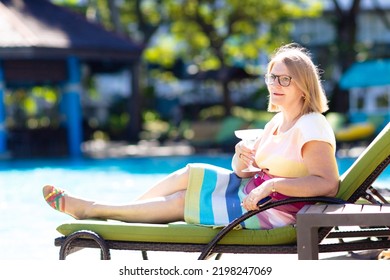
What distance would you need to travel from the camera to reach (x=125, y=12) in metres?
28.0

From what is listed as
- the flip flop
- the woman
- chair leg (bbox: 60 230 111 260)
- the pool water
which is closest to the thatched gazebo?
the pool water

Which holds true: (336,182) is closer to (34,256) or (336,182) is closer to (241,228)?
(241,228)

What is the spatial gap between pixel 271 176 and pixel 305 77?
0.51 metres

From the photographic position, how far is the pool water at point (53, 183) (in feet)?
22.3

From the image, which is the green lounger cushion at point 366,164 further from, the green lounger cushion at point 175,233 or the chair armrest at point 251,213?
the green lounger cushion at point 175,233

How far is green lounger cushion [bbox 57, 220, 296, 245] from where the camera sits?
3.74 m

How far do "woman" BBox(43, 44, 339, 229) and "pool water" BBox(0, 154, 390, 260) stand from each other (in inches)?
78.0

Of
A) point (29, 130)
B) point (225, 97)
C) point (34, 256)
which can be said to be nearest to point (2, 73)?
point (29, 130)

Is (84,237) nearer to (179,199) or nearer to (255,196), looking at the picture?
(179,199)

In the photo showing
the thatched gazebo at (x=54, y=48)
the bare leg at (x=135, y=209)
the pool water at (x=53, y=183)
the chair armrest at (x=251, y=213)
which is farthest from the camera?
the thatched gazebo at (x=54, y=48)

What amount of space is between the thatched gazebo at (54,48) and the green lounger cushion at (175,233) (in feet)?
48.8

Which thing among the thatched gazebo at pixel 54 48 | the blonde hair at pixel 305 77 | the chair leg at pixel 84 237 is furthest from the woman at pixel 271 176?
the thatched gazebo at pixel 54 48

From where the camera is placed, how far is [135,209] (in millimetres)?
4094

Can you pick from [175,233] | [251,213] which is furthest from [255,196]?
[175,233]
